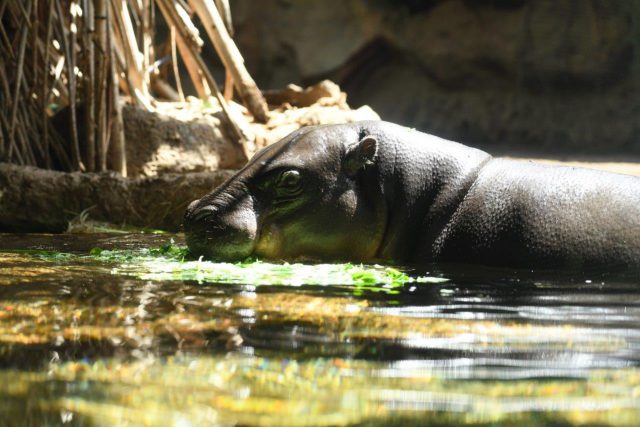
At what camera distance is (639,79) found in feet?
40.5

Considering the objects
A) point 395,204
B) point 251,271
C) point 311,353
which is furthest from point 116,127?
point 311,353

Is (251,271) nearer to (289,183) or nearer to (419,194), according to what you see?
(289,183)

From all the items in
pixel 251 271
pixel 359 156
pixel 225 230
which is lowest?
pixel 251 271

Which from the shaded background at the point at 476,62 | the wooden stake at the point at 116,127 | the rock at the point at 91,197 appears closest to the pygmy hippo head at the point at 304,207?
the rock at the point at 91,197

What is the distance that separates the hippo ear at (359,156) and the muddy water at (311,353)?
3.10ft

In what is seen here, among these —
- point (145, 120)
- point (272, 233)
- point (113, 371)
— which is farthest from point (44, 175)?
point (113, 371)

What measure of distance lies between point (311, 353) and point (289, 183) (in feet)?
7.14

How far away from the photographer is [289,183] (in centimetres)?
445

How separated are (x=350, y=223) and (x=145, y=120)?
12.2 feet

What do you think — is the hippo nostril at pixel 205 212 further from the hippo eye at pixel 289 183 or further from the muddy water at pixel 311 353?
the muddy water at pixel 311 353

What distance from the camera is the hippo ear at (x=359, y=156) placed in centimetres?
449

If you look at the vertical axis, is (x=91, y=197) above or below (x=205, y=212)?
below

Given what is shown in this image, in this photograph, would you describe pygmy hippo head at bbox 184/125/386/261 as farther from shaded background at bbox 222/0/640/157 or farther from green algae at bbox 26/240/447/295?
shaded background at bbox 222/0/640/157

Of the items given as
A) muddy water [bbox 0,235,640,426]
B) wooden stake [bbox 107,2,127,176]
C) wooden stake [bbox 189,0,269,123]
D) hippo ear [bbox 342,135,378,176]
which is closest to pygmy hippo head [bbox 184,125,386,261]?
hippo ear [bbox 342,135,378,176]
